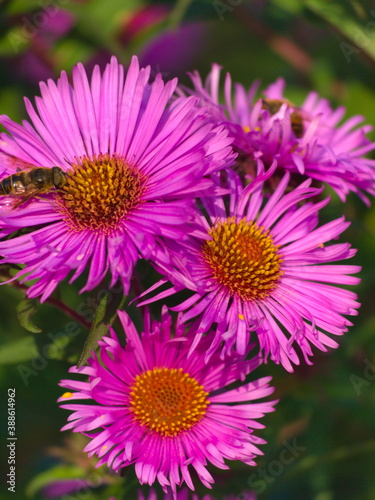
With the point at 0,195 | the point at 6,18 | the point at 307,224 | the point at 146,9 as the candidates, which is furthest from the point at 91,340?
the point at 146,9

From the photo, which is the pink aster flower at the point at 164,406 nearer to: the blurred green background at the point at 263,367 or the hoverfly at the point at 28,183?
the blurred green background at the point at 263,367

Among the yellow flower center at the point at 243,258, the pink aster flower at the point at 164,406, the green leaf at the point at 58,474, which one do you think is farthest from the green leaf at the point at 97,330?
the green leaf at the point at 58,474

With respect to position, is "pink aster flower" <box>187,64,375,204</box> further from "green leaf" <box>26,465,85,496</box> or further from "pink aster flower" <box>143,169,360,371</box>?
"green leaf" <box>26,465,85,496</box>

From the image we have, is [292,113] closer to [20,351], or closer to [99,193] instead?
[99,193]

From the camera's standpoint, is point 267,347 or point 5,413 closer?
point 267,347

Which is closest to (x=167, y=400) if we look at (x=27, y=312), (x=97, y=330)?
(x=97, y=330)

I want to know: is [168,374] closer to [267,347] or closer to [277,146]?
[267,347]
